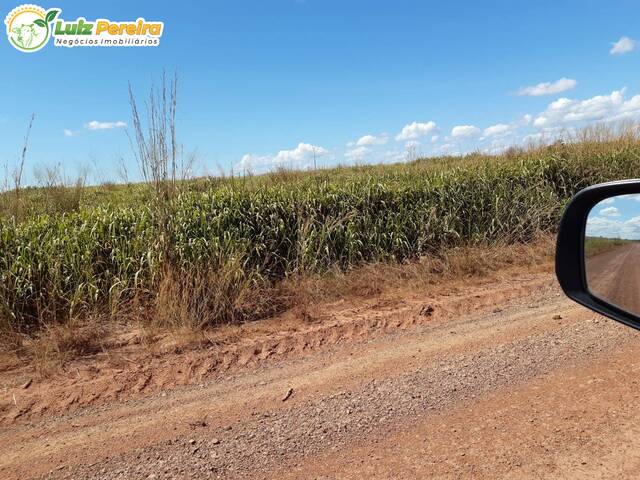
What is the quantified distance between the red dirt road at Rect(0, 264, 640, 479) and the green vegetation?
114 centimetres

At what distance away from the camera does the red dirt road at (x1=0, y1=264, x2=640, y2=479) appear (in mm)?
2689

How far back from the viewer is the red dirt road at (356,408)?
2.69m

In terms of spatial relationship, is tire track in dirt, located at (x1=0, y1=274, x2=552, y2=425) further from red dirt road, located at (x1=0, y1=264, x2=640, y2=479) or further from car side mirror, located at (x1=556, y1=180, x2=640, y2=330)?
car side mirror, located at (x1=556, y1=180, x2=640, y2=330)

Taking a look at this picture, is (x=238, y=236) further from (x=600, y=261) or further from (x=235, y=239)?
(x=600, y=261)

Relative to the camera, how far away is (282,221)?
→ 22.9 ft

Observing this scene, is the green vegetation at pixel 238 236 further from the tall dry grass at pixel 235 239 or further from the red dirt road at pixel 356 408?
the red dirt road at pixel 356 408

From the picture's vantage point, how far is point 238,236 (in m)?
6.54

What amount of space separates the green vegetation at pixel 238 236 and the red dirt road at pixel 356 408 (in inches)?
45.0

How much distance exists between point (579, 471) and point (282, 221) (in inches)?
202

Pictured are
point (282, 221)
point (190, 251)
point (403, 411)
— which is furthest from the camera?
point (282, 221)

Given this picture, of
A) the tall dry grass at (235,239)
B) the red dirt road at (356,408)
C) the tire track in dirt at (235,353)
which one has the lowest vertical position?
the red dirt road at (356,408)

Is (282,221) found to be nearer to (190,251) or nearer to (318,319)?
(190,251)

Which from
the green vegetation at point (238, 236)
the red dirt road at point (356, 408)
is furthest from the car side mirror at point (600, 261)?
the green vegetation at point (238, 236)

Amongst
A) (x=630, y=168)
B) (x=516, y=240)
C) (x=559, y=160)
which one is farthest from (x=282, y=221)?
(x=630, y=168)
